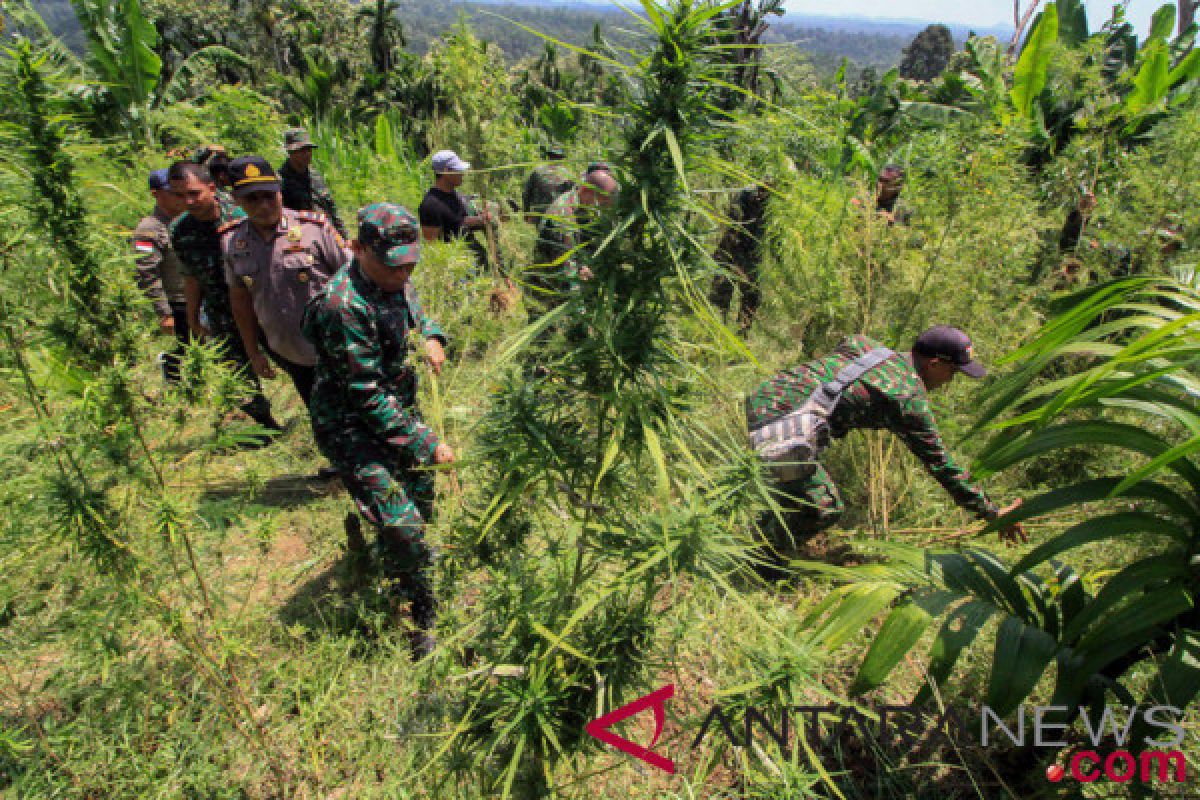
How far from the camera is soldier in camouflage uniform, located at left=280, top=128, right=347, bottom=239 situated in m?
4.31

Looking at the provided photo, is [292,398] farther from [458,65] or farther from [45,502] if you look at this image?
[458,65]

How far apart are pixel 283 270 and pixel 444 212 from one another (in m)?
2.15

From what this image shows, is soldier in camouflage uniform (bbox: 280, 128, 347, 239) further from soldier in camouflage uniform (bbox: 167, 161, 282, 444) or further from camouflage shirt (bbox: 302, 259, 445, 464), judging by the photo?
camouflage shirt (bbox: 302, 259, 445, 464)

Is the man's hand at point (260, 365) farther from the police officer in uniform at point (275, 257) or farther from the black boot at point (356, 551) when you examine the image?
the black boot at point (356, 551)

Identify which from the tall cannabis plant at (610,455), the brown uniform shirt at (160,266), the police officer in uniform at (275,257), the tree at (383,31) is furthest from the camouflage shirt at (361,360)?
the tree at (383,31)

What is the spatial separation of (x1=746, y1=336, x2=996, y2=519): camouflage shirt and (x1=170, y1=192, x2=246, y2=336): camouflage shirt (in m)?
3.03

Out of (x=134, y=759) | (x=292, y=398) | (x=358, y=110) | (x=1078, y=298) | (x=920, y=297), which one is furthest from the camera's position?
(x=358, y=110)

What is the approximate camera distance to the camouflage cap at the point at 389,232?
7.12 feet

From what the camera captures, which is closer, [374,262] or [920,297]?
[374,262]

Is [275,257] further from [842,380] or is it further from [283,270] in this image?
[842,380]

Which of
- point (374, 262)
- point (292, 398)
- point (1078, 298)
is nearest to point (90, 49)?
point (292, 398)

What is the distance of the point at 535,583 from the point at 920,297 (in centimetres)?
303

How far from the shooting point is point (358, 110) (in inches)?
662

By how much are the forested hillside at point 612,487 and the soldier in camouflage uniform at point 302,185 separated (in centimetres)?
9
